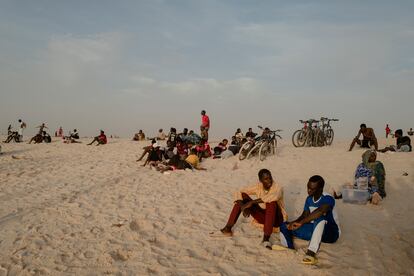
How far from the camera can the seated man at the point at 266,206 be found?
4621mm

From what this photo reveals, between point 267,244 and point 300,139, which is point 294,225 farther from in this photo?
point 300,139

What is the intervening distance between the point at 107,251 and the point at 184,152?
7511 mm

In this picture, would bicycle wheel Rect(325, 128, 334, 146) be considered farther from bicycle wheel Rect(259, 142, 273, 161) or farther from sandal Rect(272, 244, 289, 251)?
sandal Rect(272, 244, 289, 251)

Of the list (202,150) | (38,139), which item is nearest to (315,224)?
(202,150)

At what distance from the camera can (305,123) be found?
14.8 metres

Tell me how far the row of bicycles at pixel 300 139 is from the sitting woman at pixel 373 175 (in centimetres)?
540

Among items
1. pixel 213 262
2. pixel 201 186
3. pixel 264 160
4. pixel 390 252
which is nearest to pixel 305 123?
pixel 264 160

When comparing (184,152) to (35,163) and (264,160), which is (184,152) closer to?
(264,160)

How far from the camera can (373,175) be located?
683 centimetres

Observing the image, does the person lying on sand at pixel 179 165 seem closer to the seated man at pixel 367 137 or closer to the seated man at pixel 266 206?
the seated man at pixel 266 206

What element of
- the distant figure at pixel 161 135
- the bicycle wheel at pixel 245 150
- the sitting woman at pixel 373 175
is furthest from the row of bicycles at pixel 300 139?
the distant figure at pixel 161 135

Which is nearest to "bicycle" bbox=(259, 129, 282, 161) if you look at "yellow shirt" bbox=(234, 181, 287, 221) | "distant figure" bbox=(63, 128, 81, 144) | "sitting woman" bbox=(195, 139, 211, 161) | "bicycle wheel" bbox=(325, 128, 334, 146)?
"sitting woman" bbox=(195, 139, 211, 161)

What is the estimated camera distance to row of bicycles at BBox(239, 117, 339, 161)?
1233 cm

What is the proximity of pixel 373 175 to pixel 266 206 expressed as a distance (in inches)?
133
